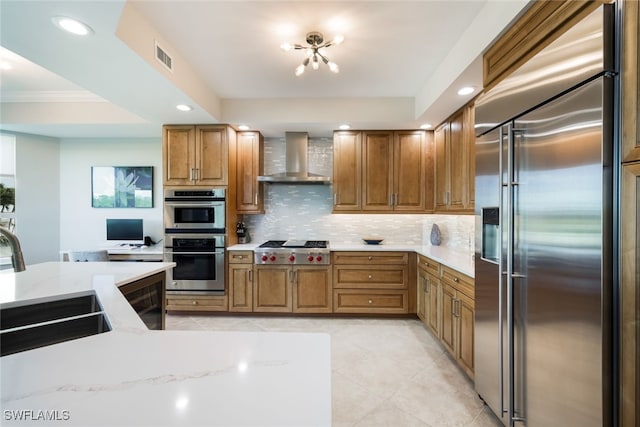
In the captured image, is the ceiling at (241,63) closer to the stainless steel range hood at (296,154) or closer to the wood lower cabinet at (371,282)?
the stainless steel range hood at (296,154)

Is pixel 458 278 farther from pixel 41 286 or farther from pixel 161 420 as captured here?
pixel 41 286

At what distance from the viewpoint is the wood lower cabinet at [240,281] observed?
3.50m

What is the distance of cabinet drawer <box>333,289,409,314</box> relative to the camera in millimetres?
3451

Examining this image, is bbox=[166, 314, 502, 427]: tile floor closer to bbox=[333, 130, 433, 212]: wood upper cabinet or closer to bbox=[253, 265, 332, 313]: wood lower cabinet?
bbox=[253, 265, 332, 313]: wood lower cabinet

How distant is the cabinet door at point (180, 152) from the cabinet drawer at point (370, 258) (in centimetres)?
212

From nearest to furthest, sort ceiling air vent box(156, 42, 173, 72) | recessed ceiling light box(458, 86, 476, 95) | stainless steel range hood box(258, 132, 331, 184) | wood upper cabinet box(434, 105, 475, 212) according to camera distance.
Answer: ceiling air vent box(156, 42, 173, 72) → recessed ceiling light box(458, 86, 476, 95) → wood upper cabinet box(434, 105, 475, 212) → stainless steel range hood box(258, 132, 331, 184)

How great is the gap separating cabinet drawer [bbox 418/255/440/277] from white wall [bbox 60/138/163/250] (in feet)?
12.7

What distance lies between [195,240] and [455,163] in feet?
10.5

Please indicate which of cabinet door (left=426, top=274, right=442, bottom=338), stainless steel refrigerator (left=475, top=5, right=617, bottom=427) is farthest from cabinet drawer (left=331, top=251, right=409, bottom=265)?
stainless steel refrigerator (left=475, top=5, right=617, bottom=427)

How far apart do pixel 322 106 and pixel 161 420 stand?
3.32 m

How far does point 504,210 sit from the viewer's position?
5.25 feet

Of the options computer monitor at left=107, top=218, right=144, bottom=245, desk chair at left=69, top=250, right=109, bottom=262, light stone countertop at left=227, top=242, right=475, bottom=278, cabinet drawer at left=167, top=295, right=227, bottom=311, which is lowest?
cabinet drawer at left=167, top=295, right=227, bottom=311

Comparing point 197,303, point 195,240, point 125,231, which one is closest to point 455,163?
point 195,240

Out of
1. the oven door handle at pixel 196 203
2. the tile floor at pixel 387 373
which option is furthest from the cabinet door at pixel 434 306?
the oven door handle at pixel 196 203
